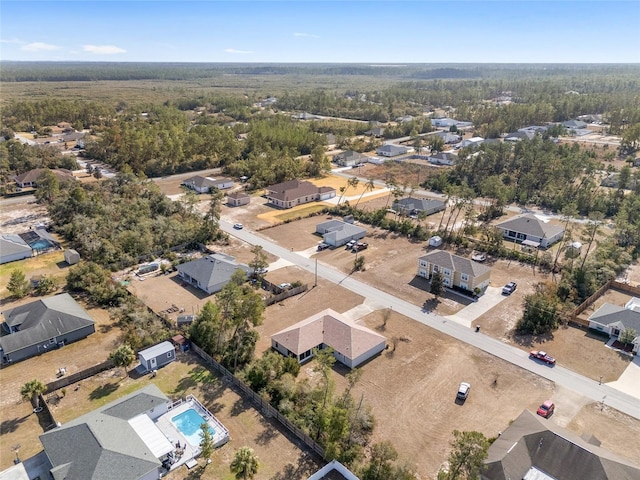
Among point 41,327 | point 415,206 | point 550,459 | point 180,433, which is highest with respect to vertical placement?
point 550,459

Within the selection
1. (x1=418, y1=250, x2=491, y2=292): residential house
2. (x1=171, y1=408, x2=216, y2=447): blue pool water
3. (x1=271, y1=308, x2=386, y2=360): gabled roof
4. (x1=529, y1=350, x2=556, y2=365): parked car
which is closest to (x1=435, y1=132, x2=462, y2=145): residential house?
(x1=418, y1=250, x2=491, y2=292): residential house

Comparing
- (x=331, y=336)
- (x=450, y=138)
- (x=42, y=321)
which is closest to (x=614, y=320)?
(x=331, y=336)

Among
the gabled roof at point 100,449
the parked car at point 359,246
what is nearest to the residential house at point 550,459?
the gabled roof at point 100,449

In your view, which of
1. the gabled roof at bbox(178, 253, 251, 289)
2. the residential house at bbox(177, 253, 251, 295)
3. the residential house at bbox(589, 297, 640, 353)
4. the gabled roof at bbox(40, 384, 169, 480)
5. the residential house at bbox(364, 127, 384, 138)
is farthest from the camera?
the residential house at bbox(364, 127, 384, 138)

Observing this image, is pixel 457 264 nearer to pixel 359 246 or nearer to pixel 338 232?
pixel 359 246

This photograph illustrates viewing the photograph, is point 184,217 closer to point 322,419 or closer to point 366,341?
point 366,341

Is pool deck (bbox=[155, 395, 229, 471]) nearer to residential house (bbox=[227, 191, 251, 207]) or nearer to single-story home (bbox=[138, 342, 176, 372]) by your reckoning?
single-story home (bbox=[138, 342, 176, 372])

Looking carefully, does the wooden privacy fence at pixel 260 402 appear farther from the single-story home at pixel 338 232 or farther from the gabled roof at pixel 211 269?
the single-story home at pixel 338 232
